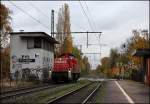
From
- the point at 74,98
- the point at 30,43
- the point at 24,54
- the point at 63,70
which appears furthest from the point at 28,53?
the point at 74,98

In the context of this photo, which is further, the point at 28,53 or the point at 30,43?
the point at 30,43

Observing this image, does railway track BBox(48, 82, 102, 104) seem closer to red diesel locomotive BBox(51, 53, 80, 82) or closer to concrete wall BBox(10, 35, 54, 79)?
red diesel locomotive BBox(51, 53, 80, 82)

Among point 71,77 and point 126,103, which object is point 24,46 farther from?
point 126,103

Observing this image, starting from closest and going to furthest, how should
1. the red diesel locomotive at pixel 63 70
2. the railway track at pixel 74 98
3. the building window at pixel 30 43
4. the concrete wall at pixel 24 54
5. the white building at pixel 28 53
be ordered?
the railway track at pixel 74 98 < the red diesel locomotive at pixel 63 70 < the white building at pixel 28 53 < the concrete wall at pixel 24 54 < the building window at pixel 30 43

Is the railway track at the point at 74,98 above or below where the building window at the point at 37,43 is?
below

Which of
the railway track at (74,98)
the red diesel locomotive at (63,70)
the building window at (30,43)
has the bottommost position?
the railway track at (74,98)

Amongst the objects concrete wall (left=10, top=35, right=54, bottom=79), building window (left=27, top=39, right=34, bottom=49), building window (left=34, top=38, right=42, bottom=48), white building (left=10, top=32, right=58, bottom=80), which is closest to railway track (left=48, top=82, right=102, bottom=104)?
white building (left=10, top=32, right=58, bottom=80)

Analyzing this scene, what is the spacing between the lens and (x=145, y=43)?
234 ft

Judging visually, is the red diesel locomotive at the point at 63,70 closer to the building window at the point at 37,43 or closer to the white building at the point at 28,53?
the white building at the point at 28,53

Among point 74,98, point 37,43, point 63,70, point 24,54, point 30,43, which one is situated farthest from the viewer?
point 37,43

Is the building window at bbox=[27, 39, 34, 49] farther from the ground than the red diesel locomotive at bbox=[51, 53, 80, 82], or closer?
farther from the ground

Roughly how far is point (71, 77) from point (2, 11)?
60.0 feet

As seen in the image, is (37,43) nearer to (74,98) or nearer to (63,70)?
(63,70)

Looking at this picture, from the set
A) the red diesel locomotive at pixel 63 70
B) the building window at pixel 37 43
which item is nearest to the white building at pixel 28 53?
the building window at pixel 37 43
